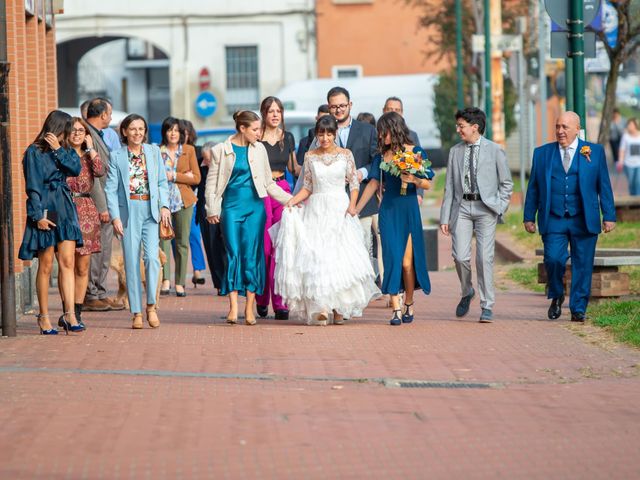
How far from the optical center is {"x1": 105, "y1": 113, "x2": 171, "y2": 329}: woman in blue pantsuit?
42.2 feet

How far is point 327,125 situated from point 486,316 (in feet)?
6.78

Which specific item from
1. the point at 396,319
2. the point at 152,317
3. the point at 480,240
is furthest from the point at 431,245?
the point at 152,317

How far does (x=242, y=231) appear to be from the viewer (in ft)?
43.3

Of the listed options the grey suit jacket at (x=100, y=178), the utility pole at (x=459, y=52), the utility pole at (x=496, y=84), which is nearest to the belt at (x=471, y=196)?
the grey suit jacket at (x=100, y=178)

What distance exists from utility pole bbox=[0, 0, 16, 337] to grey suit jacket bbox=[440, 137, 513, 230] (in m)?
3.52

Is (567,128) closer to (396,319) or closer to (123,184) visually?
(396,319)

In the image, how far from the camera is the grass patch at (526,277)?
16394 millimetres

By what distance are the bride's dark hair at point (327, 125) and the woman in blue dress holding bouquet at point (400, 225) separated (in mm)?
430

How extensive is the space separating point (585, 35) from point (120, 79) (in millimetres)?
54766

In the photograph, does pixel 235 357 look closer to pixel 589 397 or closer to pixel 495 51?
pixel 589 397

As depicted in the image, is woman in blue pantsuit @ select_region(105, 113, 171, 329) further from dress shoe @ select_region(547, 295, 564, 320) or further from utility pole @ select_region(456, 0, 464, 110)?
utility pole @ select_region(456, 0, 464, 110)

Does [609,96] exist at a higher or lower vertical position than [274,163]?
higher

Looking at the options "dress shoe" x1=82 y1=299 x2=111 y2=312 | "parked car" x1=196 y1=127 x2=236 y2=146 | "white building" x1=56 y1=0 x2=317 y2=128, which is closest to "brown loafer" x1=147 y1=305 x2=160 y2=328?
"dress shoe" x1=82 y1=299 x2=111 y2=312

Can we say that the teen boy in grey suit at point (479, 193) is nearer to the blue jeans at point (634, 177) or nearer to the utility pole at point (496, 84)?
the blue jeans at point (634, 177)
